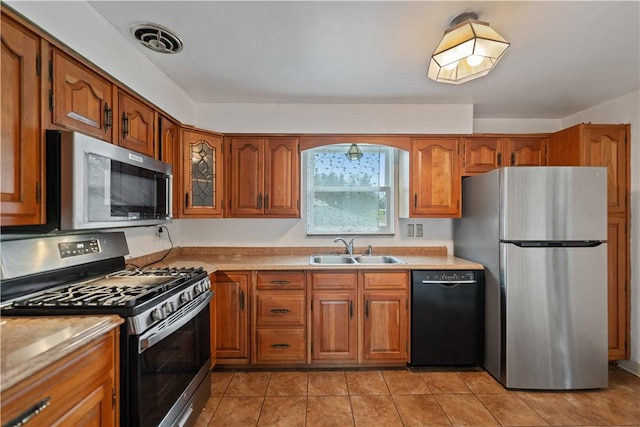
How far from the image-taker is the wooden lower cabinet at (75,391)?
85 centimetres

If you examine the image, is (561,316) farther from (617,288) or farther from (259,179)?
(259,179)

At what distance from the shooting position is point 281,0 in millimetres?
1510

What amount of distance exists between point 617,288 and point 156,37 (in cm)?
405

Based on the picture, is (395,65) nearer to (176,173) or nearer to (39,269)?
(176,173)

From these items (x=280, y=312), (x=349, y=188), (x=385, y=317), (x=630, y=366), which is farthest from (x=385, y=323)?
(x=630, y=366)


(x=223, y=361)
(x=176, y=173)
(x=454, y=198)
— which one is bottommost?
(x=223, y=361)

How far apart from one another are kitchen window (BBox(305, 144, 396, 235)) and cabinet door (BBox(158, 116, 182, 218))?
1.28m

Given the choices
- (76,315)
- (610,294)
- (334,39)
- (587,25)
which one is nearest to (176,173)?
(76,315)

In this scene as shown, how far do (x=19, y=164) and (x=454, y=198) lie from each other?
2.98m

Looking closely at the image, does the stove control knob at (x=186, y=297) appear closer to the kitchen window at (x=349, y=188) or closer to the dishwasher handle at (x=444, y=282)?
the kitchen window at (x=349, y=188)

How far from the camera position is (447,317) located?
8.20 feet

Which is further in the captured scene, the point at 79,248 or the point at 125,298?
the point at 79,248

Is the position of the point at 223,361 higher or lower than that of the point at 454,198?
lower

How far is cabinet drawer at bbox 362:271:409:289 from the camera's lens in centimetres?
251
